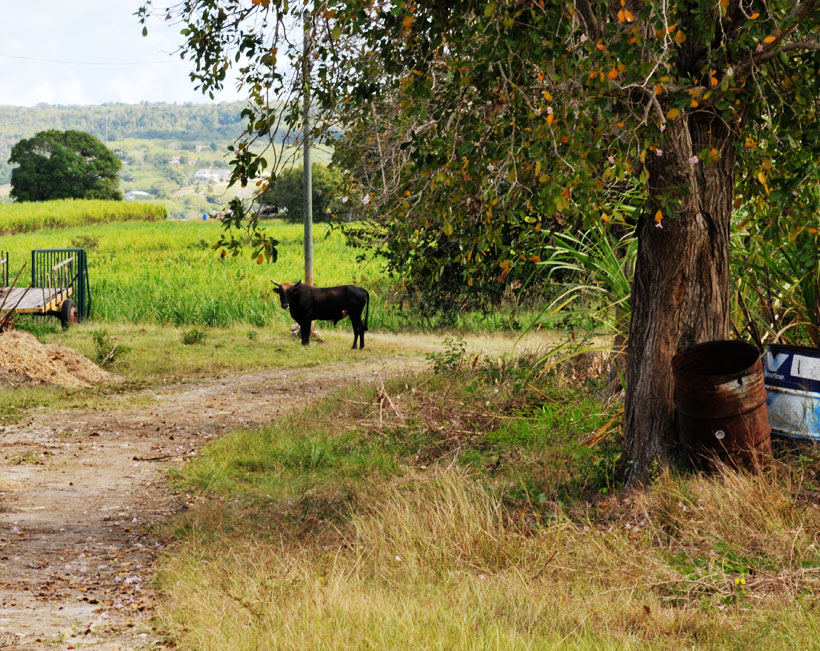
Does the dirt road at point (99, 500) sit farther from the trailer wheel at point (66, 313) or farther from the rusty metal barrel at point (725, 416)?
the trailer wheel at point (66, 313)

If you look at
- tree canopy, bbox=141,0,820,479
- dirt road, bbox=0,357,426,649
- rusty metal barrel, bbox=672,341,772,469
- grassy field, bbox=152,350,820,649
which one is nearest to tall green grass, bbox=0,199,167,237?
dirt road, bbox=0,357,426,649

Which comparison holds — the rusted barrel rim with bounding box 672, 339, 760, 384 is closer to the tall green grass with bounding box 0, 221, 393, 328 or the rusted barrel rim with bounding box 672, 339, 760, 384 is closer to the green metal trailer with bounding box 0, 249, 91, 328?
the tall green grass with bounding box 0, 221, 393, 328

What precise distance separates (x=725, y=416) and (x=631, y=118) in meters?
2.09

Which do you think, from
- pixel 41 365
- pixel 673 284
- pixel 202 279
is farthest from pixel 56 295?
pixel 673 284

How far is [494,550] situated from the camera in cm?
550

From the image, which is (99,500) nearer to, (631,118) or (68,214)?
(631,118)

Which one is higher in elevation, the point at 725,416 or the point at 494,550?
the point at 725,416

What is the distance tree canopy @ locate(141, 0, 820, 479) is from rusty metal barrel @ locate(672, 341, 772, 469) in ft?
1.18

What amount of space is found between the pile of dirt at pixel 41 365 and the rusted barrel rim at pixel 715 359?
9.35m

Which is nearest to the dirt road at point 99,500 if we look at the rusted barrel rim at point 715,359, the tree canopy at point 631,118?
the tree canopy at point 631,118

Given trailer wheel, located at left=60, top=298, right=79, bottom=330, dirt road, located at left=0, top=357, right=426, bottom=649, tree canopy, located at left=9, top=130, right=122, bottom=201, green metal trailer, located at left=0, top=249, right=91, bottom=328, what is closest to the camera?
dirt road, located at left=0, top=357, right=426, bottom=649

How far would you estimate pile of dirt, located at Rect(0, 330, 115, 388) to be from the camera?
1306 centimetres

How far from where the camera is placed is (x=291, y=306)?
714 inches

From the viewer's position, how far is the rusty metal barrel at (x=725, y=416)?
614cm
